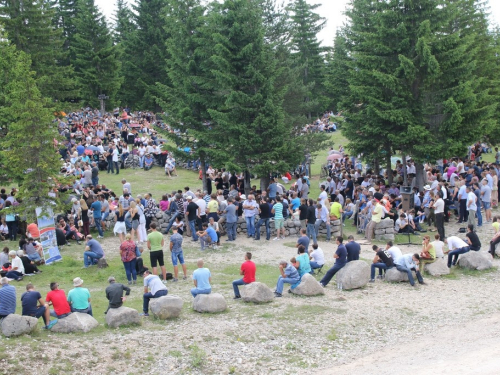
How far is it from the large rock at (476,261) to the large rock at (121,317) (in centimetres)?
1048

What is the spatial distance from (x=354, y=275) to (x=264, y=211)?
634cm

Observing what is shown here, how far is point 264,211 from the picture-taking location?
22203mm

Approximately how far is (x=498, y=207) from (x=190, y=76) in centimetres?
1548

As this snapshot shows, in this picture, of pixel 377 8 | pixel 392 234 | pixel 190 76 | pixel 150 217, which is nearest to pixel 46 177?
pixel 150 217

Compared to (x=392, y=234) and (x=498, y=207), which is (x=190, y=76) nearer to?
(x=392, y=234)

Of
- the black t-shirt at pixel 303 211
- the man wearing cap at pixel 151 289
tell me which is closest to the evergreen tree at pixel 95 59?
the black t-shirt at pixel 303 211

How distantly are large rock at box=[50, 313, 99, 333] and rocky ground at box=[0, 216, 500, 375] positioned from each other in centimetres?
20

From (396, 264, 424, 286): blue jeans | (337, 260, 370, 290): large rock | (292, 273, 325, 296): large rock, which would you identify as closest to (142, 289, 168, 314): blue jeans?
(292, 273, 325, 296): large rock

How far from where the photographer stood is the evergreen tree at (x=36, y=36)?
42.0 meters

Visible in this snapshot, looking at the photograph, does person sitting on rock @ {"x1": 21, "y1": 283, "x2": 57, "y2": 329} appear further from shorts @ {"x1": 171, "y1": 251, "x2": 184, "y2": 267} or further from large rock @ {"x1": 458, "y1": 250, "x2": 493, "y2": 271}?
large rock @ {"x1": 458, "y1": 250, "x2": 493, "y2": 271}

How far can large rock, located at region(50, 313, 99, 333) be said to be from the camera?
42.8 ft

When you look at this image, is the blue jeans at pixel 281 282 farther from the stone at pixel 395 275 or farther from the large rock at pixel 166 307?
the stone at pixel 395 275

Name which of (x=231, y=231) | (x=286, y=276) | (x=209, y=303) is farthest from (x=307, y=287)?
(x=231, y=231)

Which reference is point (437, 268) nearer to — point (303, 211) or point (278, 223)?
point (303, 211)
